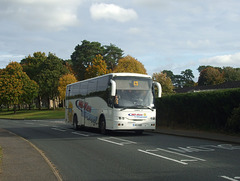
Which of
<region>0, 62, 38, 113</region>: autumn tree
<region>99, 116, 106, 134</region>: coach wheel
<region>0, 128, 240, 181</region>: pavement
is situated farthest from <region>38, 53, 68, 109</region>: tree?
<region>0, 128, 240, 181</region>: pavement

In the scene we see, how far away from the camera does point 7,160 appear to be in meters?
9.73

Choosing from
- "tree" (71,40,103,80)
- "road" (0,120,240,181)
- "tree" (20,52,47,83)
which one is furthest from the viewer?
"tree" (71,40,103,80)

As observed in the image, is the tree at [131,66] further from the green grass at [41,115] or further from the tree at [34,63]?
the tree at [34,63]

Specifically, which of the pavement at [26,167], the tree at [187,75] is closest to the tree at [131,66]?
the pavement at [26,167]

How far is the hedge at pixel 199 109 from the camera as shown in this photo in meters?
17.0

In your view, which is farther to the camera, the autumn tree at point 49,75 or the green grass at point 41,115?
the autumn tree at point 49,75

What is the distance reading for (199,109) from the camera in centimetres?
1945

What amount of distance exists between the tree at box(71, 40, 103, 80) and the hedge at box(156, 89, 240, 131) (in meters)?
66.5

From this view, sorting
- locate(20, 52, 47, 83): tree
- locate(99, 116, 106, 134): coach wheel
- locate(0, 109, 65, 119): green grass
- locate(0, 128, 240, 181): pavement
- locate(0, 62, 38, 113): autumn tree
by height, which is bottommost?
locate(0, 109, 65, 119): green grass

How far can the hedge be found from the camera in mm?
17016

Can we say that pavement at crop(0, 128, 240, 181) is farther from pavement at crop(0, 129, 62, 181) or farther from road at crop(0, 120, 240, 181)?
road at crop(0, 120, 240, 181)

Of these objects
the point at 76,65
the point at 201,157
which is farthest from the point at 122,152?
the point at 76,65

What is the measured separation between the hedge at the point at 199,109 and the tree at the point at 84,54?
66.5 metres

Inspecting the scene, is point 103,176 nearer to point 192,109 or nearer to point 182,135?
point 182,135
